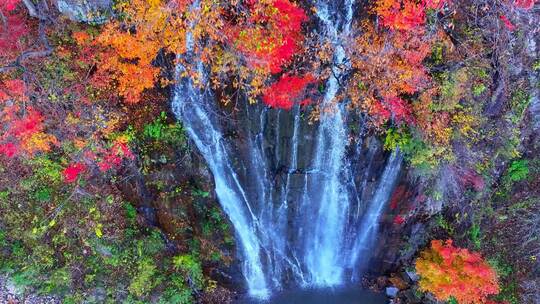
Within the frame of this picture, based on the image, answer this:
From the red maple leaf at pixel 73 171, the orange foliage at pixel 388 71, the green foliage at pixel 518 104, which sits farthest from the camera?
the red maple leaf at pixel 73 171

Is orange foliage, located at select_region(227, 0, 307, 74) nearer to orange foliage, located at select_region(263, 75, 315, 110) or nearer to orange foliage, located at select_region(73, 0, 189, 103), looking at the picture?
orange foliage, located at select_region(263, 75, 315, 110)

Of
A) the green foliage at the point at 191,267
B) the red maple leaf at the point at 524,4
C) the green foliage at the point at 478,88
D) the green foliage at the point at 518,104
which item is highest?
the red maple leaf at the point at 524,4

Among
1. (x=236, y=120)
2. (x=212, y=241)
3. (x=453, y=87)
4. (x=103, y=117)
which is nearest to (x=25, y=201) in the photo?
(x=103, y=117)

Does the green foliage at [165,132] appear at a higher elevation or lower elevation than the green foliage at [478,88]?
lower

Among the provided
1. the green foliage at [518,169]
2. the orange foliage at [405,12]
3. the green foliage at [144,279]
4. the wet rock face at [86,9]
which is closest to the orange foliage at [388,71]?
the orange foliage at [405,12]

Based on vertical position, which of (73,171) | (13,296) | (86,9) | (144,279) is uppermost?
(86,9)

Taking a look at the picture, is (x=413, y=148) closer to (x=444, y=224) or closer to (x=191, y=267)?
(x=444, y=224)

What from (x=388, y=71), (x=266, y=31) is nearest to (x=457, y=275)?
(x=388, y=71)

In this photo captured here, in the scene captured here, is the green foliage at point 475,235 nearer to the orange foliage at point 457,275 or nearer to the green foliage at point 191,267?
the orange foliage at point 457,275

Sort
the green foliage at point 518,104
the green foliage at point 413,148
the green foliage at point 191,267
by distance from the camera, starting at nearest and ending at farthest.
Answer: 1. the green foliage at point 413,148
2. the green foliage at point 518,104
3. the green foliage at point 191,267
